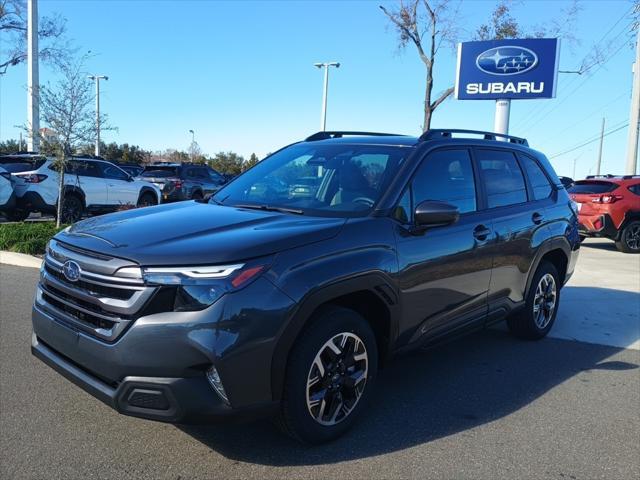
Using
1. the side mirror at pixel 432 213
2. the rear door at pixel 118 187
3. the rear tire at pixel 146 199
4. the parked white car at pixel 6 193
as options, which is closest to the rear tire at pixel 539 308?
the side mirror at pixel 432 213

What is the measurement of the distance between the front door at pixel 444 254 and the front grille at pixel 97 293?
5.29 ft

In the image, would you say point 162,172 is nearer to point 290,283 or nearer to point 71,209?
point 71,209

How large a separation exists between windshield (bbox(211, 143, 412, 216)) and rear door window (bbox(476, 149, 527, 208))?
3.22 feet

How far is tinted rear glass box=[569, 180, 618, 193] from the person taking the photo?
12.8 m

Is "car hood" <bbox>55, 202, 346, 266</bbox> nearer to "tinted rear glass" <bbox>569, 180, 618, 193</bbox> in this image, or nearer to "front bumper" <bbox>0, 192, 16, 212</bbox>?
"front bumper" <bbox>0, 192, 16, 212</bbox>

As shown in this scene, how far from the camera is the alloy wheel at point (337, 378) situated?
309 centimetres

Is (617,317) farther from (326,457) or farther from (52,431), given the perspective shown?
(52,431)

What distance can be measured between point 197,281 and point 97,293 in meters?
0.59

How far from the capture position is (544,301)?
18.0ft

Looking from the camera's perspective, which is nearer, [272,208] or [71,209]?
[272,208]

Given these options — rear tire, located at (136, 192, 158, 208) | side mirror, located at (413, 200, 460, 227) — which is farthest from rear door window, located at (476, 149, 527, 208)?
rear tire, located at (136, 192, 158, 208)

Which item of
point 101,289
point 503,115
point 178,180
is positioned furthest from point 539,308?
point 178,180

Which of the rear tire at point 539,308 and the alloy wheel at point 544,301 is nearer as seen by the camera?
the rear tire at point 539,308

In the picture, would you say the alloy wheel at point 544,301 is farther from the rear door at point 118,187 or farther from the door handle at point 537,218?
the rear door at point 118,187
